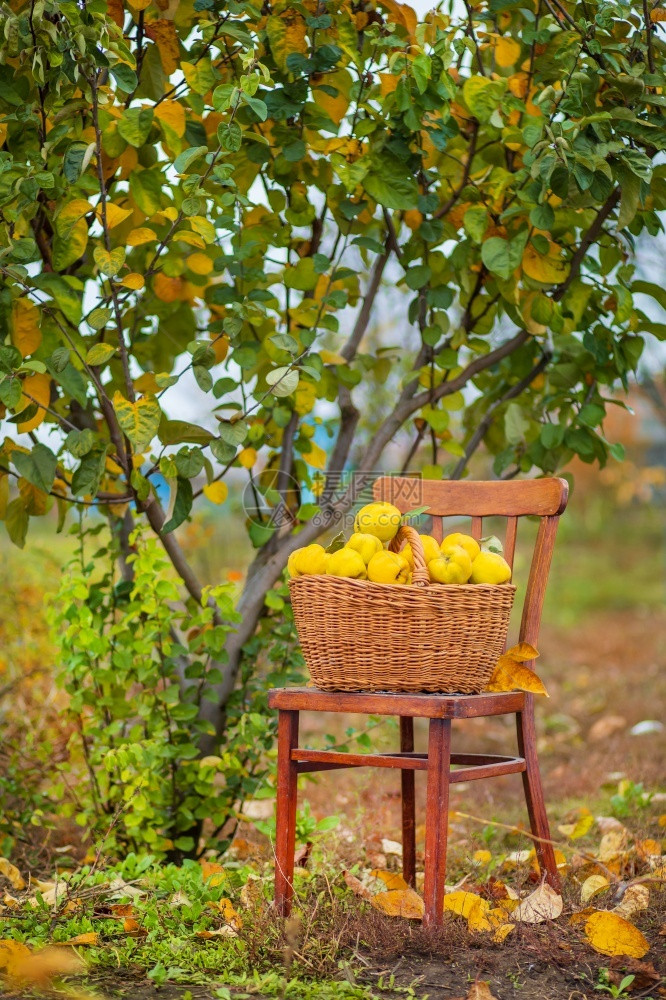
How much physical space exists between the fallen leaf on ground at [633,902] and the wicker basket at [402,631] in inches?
21.6

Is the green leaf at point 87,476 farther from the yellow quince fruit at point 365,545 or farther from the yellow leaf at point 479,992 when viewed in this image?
the yellow leaf at point 479,992

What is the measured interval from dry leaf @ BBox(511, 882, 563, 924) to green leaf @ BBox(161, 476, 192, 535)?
1016 mm

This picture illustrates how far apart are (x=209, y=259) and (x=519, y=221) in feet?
2.44

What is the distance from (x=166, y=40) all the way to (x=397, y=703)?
57.7 inches

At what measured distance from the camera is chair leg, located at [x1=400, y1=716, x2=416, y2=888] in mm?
2104

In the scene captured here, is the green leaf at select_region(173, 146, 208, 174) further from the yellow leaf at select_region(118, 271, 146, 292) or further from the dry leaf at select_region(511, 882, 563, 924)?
the dry leaf at select_region(511, 882, 563, 924)

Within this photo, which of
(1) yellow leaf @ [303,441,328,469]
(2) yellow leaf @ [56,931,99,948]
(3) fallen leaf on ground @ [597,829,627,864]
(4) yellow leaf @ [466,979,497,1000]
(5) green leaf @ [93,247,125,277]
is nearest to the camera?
(4) yellow leaf @ [466,979,497,1000]

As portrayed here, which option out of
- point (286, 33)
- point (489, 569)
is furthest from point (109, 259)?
point (489, 569)

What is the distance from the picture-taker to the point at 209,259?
238 cm

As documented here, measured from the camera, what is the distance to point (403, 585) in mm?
1666

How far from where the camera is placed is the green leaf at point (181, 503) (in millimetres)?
2092

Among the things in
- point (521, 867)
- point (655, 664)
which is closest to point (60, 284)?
Answer: point (521, 867)

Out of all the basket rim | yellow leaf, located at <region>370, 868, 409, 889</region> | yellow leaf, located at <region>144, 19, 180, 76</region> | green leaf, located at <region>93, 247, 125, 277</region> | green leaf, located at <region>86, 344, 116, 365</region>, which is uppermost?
yellow leaf, located at <region>144, 19, 180, 76</region>

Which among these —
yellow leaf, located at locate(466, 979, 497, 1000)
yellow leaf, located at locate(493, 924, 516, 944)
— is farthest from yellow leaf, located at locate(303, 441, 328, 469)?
yellow leaf, located at locate(466, 979, 497, 1000)
